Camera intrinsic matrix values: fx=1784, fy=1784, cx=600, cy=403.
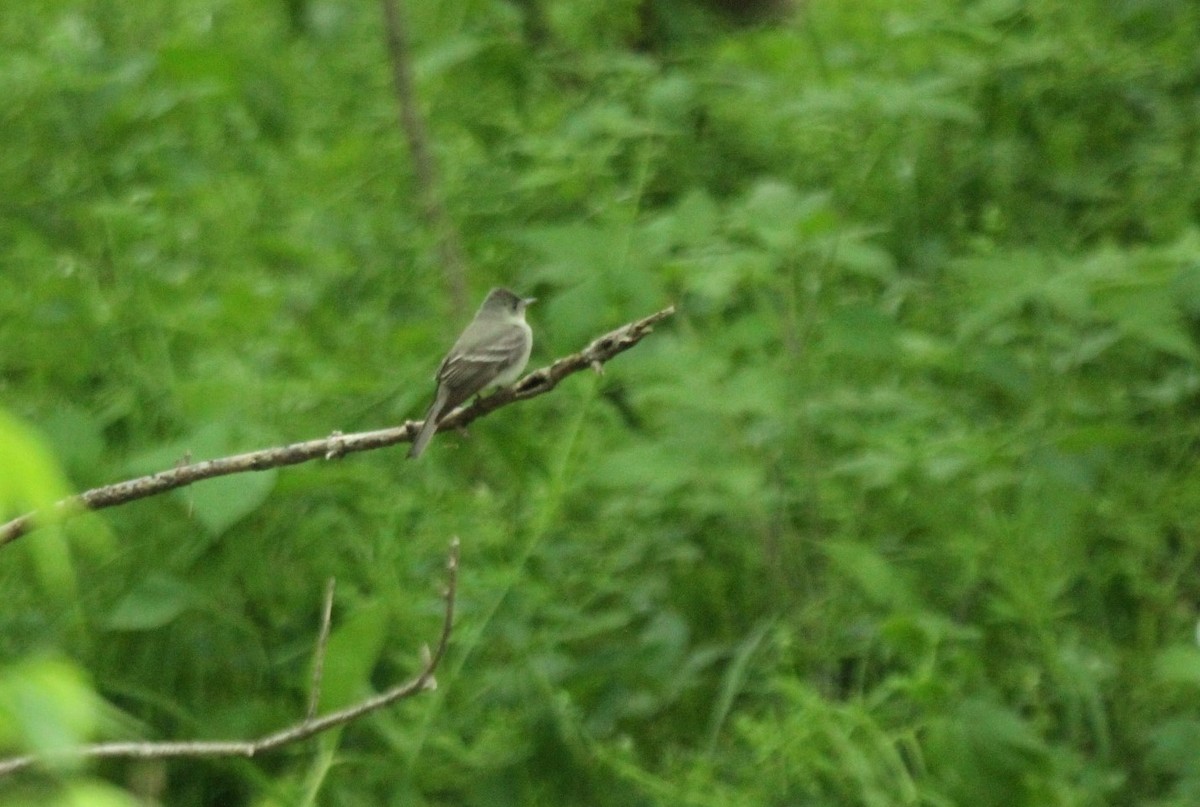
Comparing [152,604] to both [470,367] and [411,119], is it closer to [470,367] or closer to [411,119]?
[470,367]

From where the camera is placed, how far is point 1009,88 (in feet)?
16.8

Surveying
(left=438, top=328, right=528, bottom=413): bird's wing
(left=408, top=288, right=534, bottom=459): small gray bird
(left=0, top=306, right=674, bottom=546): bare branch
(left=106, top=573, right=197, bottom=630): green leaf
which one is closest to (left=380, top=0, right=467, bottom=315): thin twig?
(left=408, top=288, right=534, bottom=459): small gray bird

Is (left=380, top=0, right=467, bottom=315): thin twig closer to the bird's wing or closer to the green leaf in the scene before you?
the bird's wing

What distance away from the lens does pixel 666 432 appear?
14.6 feet

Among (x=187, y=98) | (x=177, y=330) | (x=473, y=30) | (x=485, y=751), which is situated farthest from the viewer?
(x=473, y=30)

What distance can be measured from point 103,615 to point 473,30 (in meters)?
2.49

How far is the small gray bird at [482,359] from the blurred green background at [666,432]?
0.12 m

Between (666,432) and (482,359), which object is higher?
(482,359)

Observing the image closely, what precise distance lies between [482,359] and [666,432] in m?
0.92

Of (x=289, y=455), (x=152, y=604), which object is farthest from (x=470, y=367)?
(x=289, y=455)

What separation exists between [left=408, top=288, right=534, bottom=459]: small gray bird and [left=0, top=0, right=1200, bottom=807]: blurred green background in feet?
0.41

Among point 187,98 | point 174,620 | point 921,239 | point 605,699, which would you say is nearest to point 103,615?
point 174,620

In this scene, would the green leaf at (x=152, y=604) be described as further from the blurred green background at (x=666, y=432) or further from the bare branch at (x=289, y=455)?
the bare branch at (x=289, y=455)

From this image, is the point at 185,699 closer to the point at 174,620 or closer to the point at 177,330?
the point at 174,620
